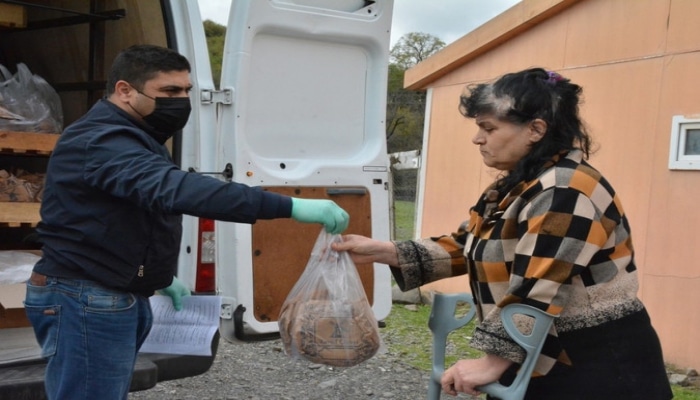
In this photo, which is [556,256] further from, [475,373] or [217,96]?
[217,96]

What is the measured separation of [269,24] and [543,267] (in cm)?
191

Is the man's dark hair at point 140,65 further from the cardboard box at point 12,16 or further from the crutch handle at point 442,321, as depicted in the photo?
the cardboard box at point 12,16

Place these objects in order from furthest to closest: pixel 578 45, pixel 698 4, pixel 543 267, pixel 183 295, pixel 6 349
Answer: pixel 578 45, pixel 698 4, pixel 6 349, pixel 183 295, pixel 543 267

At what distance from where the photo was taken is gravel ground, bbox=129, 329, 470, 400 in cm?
494

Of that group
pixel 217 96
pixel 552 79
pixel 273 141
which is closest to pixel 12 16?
pixel 217 96

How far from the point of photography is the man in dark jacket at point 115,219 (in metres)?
2.33

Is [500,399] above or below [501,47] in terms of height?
below

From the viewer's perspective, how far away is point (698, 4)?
18.4 ft

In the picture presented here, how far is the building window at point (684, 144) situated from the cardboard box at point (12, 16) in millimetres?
4188

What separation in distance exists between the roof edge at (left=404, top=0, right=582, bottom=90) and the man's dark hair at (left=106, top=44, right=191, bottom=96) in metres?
4.70

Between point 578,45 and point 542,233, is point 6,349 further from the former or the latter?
point 578,45

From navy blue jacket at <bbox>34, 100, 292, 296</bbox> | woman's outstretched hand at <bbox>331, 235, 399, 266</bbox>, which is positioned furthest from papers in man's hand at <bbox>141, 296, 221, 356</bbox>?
woman's outstretched hand at <bbox>331, 235, 399, 266</bbox>

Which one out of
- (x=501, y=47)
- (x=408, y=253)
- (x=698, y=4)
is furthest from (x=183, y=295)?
(x=501, y=47)

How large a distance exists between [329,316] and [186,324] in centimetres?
78
